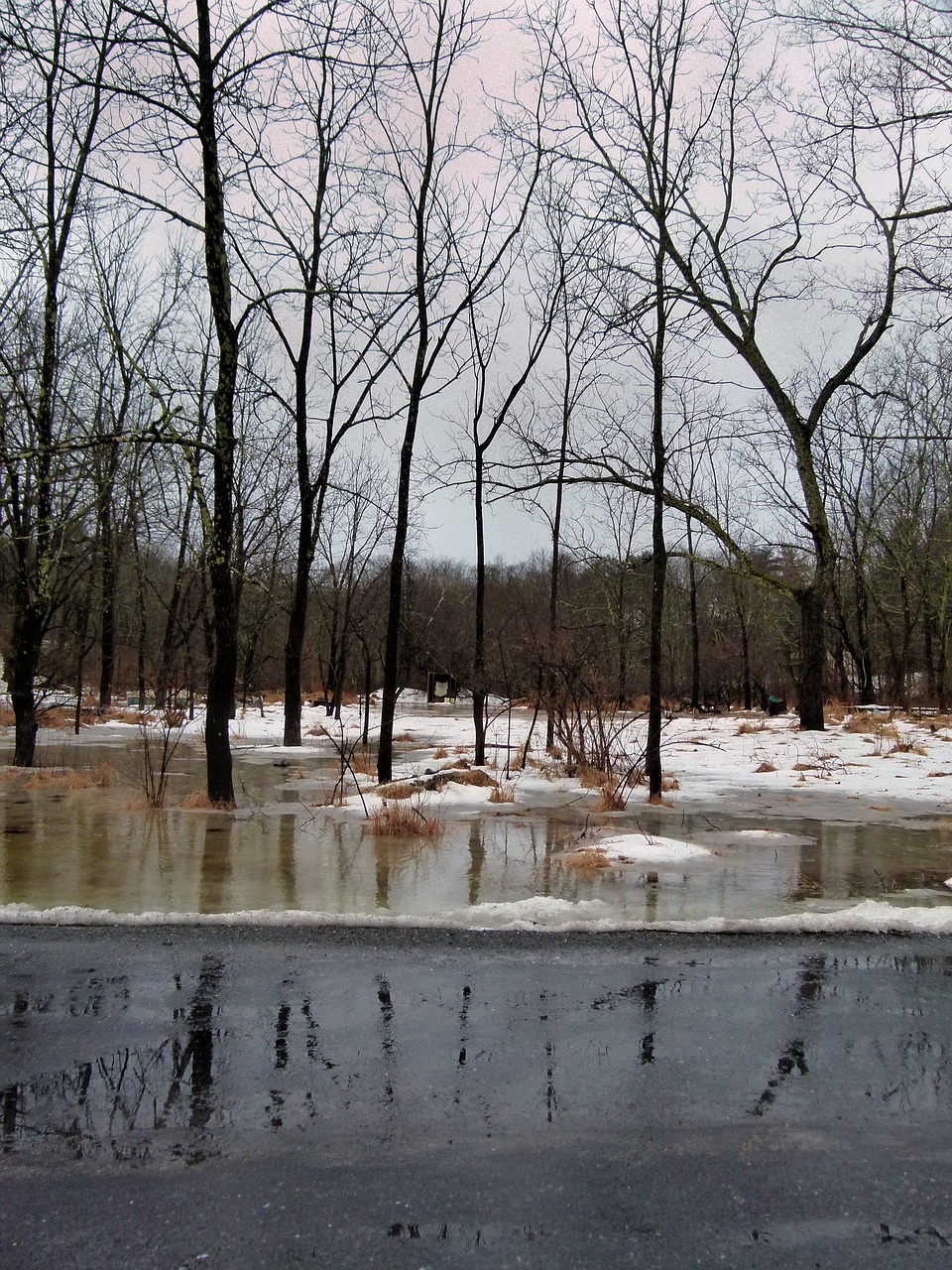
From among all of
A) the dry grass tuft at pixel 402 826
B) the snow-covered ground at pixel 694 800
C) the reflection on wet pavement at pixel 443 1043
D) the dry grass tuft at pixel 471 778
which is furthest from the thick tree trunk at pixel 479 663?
the reflection on wet pavement at pixel 443 1043

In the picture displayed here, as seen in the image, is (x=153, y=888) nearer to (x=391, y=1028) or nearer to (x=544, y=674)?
(x=391, y=1028)

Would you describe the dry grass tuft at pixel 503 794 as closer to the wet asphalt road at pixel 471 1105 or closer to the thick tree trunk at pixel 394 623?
the thick tree trunk at pixel 394 623

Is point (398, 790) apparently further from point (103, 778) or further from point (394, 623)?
point (103, 778)

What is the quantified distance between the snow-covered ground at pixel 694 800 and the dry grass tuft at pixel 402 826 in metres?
0.65

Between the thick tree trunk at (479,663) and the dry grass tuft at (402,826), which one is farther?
the thick tree trunk at (479,663)

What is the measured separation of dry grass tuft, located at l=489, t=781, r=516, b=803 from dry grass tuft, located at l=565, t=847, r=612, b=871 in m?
3.45

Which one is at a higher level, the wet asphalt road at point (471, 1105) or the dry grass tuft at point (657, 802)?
the dry grass tuft at point (657, 802)

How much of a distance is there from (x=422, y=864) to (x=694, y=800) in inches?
207

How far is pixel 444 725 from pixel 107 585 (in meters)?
12.4

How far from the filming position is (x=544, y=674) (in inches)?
565

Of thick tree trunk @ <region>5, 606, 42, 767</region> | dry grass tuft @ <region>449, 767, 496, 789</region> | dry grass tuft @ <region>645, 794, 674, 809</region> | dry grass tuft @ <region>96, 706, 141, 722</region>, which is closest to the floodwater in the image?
dry grass tuft @ <region>645, 794, 674, 809</region>

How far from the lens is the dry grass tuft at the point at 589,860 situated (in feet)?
23.5

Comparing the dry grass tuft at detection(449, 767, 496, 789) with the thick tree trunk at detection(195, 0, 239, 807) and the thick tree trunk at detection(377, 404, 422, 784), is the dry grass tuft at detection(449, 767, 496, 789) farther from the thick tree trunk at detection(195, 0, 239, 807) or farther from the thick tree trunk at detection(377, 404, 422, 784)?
the thick tree trunk at detection(195, 0, 239, 807)

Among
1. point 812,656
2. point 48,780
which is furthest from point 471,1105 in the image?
point 812,656
